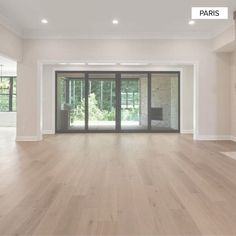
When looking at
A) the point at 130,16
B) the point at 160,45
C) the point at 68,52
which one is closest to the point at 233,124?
the point at 160,45

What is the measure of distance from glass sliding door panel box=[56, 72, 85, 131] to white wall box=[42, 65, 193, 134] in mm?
379

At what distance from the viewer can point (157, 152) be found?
6.93 meters

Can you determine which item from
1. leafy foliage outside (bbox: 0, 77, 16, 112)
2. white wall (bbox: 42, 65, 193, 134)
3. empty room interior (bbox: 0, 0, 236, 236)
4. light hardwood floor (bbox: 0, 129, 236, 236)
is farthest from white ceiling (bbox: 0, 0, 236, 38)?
leafy foliage outside (bbox: 0, 77, 16, 112)

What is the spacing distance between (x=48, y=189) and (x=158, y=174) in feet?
5.40

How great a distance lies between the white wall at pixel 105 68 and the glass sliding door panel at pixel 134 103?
0.73m

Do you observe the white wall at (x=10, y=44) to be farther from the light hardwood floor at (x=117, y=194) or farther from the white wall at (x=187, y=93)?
the white wall at (x=187, y=93)

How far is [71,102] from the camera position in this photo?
11.9 metres

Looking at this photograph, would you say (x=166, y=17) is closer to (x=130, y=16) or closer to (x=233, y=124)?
(x=130, y=16)

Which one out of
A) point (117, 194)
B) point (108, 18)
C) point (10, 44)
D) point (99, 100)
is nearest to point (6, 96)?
point (99, 100)

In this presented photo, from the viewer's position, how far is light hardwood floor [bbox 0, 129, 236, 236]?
2631mm

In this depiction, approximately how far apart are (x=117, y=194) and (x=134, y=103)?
8.53m

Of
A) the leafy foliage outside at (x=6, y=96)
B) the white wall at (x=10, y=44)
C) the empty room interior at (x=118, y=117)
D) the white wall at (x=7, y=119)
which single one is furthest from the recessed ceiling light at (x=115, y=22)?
the leafy foliage outside at (x=6, y=96)

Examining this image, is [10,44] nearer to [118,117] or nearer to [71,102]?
[71,102]

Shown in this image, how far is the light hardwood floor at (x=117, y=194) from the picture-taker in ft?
8.63
